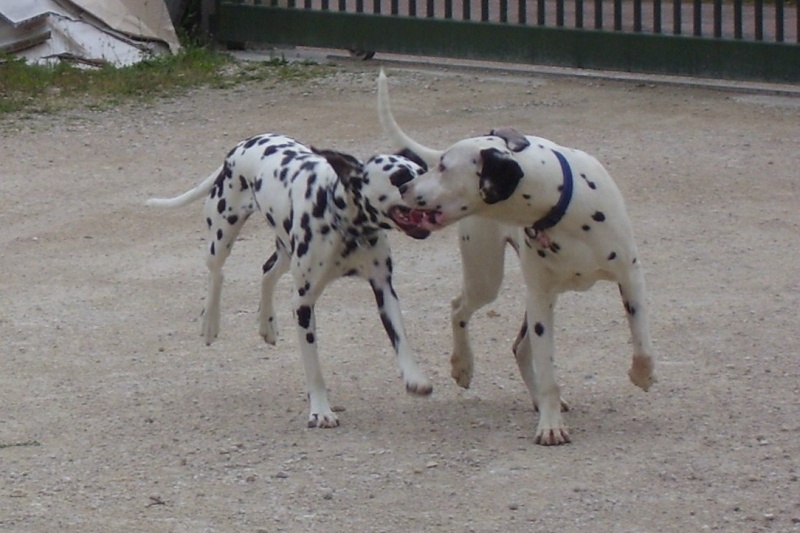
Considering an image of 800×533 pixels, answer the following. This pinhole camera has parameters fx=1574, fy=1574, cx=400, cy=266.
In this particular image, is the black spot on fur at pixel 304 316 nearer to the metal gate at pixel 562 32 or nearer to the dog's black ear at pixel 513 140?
the dog's black ear at pixel 513 140

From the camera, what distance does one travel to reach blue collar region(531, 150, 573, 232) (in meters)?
5.29

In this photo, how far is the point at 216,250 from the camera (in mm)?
6680

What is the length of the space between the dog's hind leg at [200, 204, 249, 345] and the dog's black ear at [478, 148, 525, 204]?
67.1 inches

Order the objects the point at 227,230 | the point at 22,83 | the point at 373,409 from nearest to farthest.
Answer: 1. the point at 373,409
2. the point at 227,230
3. the point at 22,83

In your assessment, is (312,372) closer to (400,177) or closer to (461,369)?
(461,369)

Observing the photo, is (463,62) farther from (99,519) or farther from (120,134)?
(99,519)

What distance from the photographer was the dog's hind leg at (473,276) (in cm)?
589

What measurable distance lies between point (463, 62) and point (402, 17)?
27.3 inches

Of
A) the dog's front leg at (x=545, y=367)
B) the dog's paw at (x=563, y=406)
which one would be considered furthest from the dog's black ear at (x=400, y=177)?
the dog's paw at (x=563, y=406)

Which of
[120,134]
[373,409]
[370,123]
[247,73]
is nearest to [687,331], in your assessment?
[373,409]

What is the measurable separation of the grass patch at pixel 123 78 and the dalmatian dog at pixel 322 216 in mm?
6370

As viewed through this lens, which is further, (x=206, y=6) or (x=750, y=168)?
(x=206, y=6)

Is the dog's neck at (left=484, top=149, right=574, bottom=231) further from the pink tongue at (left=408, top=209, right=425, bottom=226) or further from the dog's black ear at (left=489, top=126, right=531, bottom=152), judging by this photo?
the pink tongue at (left=408, top=209, right=425, bottom=226)

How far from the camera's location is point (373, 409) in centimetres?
616
